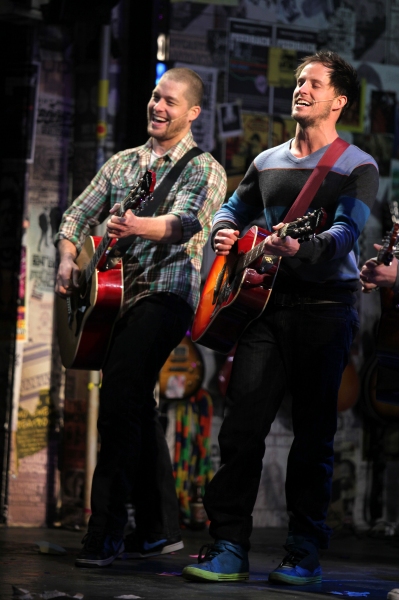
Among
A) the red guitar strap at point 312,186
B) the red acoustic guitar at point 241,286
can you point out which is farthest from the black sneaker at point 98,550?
the red guitar strap at point 312,186

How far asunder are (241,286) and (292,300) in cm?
20

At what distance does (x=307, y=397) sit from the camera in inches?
139

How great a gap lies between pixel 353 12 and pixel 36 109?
2023mm

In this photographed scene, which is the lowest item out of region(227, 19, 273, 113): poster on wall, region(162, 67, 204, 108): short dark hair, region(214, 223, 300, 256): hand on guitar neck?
region(214, 223, 300, 256): hand on guitar neck

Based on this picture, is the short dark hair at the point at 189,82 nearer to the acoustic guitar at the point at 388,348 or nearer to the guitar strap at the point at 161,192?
the guitar strap at the point at 161,192

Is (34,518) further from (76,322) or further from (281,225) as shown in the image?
(281,225)

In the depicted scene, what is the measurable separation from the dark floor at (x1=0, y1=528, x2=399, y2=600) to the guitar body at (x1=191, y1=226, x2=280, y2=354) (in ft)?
2.88

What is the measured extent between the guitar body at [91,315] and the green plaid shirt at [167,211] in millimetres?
98

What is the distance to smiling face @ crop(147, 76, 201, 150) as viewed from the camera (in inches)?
160

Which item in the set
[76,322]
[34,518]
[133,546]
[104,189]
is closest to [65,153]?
[104,189]

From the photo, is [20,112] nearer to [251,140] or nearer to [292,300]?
[251,140]

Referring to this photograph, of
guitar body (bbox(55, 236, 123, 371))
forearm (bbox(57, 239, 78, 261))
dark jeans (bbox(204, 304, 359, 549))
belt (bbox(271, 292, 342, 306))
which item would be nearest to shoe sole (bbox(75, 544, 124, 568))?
dark jeans (bbox(204, 304, 359, 549))

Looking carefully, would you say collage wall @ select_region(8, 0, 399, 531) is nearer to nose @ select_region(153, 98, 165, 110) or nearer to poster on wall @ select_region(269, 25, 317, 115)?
poster on wall @ select_region(269, 25, 317, 115)

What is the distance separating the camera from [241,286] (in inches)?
136
